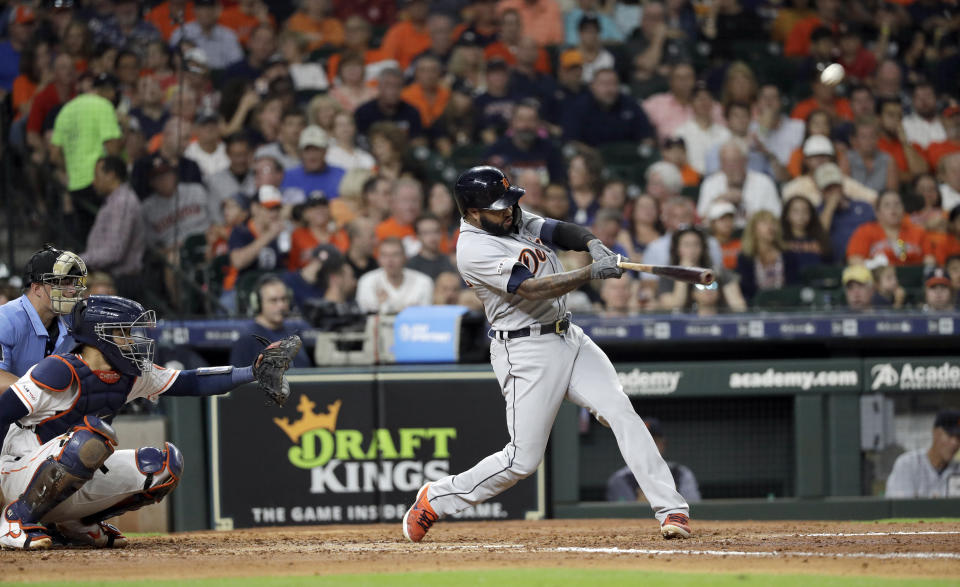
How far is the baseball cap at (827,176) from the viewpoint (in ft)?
31.3

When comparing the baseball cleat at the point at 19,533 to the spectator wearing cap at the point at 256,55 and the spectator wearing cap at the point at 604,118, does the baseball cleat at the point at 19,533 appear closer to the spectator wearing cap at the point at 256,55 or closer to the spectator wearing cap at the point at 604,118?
the spectator wearing cap at the point at 256,55

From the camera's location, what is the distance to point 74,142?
862cm

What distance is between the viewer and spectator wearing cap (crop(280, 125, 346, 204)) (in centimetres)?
944

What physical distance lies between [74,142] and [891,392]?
19.2 feet

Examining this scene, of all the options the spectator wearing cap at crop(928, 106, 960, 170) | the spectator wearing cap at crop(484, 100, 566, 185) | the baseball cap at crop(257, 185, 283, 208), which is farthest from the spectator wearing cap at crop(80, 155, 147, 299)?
the spectator wearing cap at crop(928, 106, 960, 170)

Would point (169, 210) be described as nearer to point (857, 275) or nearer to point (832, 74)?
point (857, 275)

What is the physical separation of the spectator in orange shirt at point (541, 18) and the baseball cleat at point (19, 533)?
7405mm

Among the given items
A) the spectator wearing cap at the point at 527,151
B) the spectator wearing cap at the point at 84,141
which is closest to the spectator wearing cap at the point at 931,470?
the spectator wearing cap at the point at 527,151

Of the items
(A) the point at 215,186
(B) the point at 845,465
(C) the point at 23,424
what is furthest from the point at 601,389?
(A) the point at 215,186

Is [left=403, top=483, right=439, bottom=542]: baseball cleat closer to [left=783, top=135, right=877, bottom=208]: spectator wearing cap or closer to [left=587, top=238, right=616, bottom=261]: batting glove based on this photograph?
[left=587, top=238, right=616, bottom=261]: batting glove

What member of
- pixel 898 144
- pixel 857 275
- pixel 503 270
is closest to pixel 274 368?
pixel 503 270

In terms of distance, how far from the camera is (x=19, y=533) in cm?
485

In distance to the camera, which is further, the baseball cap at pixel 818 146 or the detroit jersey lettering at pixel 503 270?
the baseball cap at pixel 818 146

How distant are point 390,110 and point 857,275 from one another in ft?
13.3
